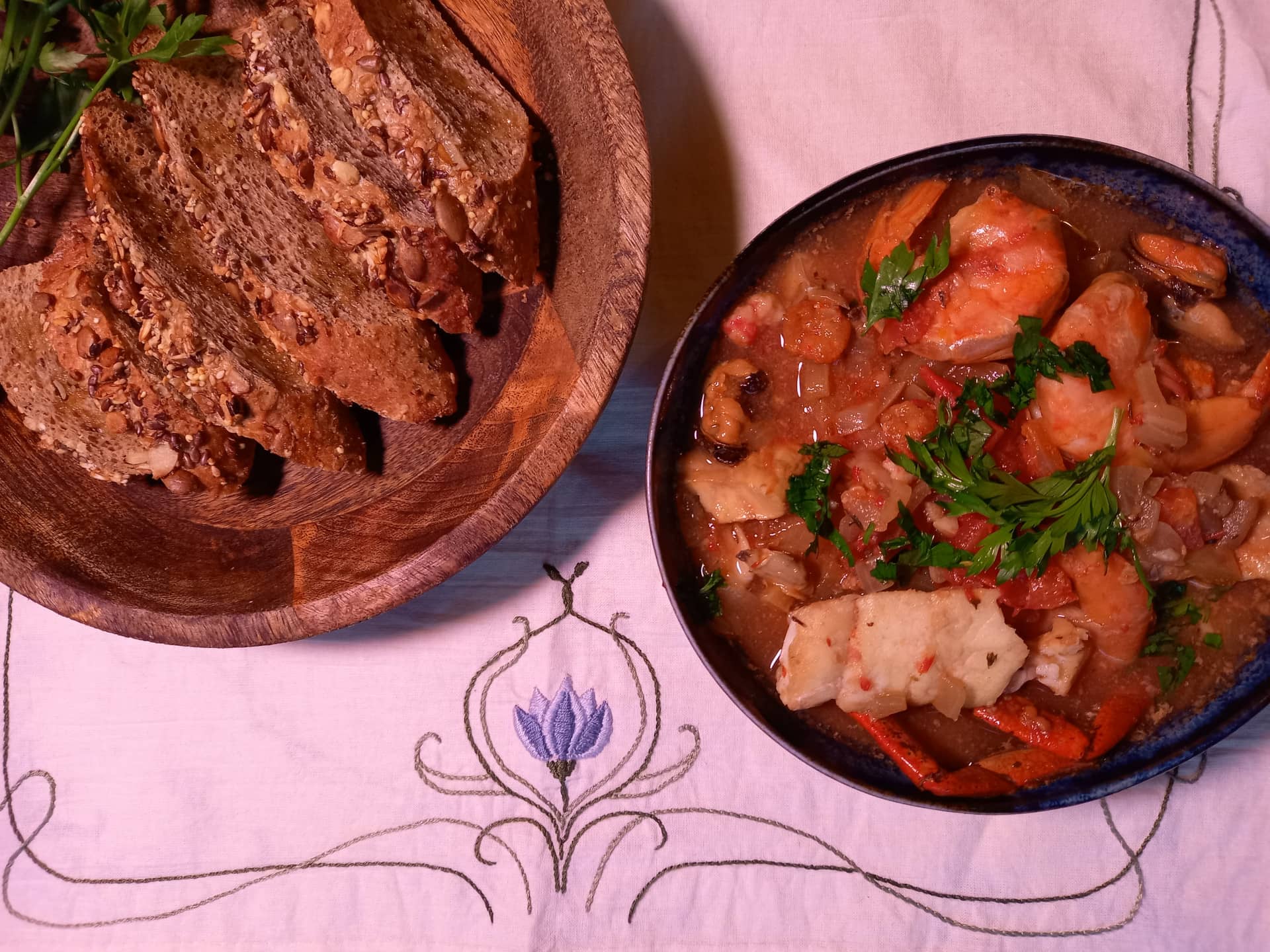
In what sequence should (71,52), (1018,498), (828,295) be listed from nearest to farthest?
(1018,498) < (828,295) < (71,52)

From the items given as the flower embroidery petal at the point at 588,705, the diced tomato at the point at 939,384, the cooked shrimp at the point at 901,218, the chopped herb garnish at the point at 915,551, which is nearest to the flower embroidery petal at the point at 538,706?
the flower embroidery petal at the point at 588,705

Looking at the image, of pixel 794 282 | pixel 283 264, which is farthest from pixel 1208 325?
pixel 283 264

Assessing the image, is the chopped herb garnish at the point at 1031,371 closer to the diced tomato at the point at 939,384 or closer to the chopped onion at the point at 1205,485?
the diced tomato at the point at 939,384

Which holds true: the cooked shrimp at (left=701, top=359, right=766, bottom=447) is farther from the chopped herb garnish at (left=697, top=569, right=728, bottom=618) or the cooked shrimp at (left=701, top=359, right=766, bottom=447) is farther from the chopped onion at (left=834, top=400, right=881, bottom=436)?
the chopped herb garnish at (left=697, top=569, right=728, bottom=618)

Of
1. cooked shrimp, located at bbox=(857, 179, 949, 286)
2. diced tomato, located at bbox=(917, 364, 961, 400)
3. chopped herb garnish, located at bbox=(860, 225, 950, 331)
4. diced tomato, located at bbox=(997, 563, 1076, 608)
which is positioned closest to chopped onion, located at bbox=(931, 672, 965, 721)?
diced tomato, located at bbox=(997, 563, 1076, 608)

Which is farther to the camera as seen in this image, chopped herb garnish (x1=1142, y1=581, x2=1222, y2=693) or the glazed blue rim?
chopped herb garnish (x1=1142, y1=581, x2=1222, y2=693)

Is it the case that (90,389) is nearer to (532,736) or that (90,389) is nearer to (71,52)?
(71,52)
